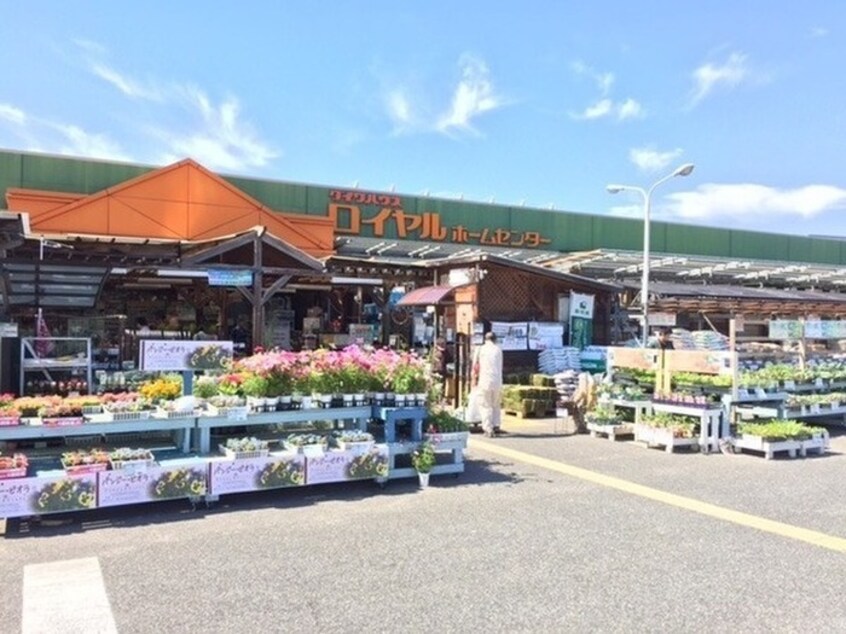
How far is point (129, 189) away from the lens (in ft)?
62.1

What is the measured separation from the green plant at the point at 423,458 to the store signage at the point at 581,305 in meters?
9.26

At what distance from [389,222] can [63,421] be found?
816 inches

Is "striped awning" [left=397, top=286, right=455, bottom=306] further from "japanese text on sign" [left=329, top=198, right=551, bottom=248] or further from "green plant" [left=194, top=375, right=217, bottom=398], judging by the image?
"japanese text on sign" [left=329, top=198, right=551, bottom=248]

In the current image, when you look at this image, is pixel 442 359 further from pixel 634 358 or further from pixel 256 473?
pixel 256 473

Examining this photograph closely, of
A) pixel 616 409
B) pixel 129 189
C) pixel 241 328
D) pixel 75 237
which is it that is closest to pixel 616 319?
pixel 616 409

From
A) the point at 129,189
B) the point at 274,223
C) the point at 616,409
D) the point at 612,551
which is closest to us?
the point at 612,551

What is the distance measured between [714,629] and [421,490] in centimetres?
376

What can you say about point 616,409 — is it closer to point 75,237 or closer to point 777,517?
point 777,517

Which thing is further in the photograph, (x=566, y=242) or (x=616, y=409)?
(x=566, y=242)

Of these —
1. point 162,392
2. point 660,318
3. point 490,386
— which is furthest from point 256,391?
point 660,318

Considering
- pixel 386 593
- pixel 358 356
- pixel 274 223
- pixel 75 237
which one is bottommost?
pixel 386 593

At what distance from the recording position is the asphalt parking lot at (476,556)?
163 inches

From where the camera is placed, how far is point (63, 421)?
6.33m

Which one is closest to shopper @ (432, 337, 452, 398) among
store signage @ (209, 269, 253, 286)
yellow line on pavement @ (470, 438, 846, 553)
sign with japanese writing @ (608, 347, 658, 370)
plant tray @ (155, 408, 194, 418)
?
sign with japanese writing @ (608, 347, 658, 370)
